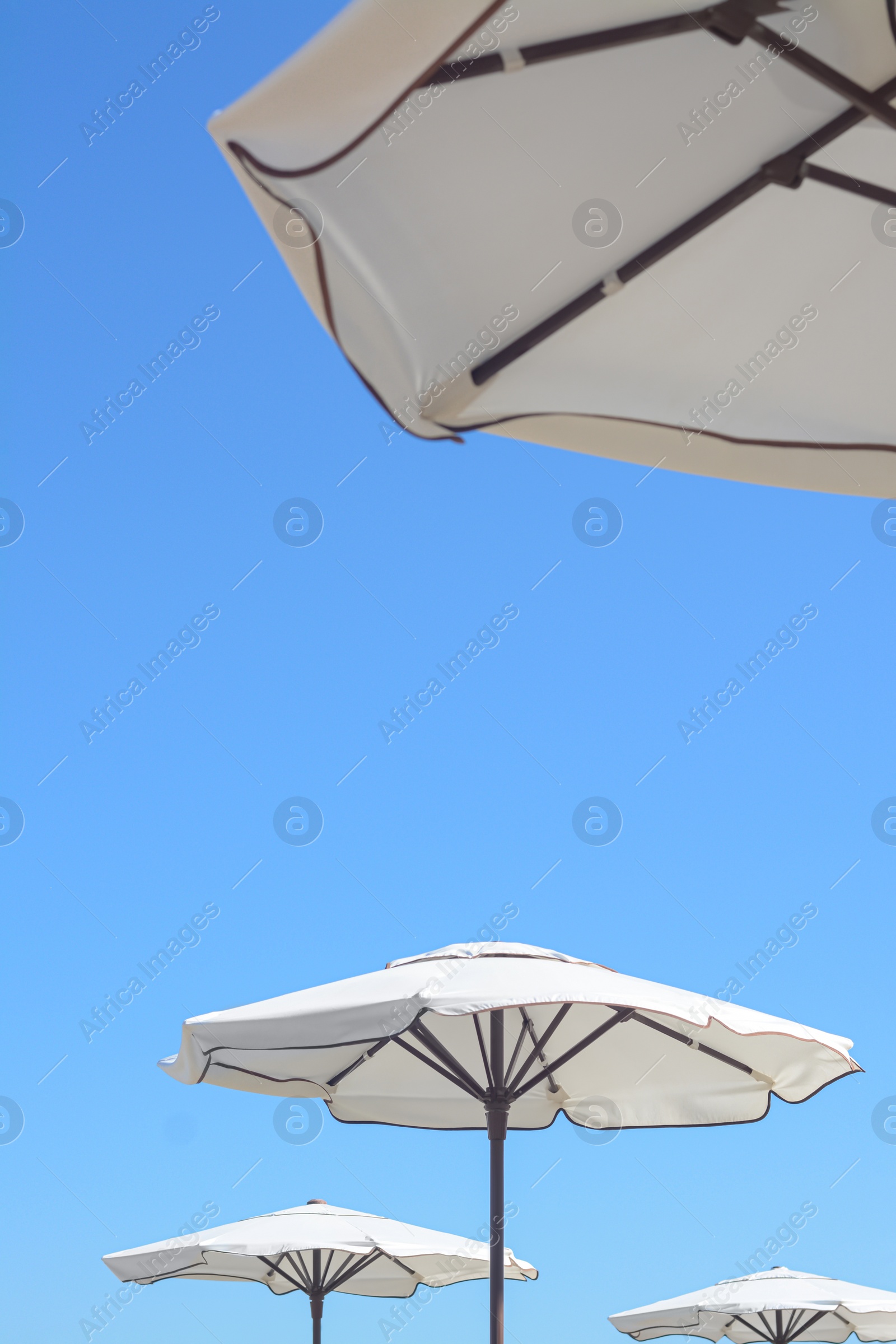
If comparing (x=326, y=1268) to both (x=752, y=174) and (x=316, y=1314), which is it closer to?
(x=316, y=1314)

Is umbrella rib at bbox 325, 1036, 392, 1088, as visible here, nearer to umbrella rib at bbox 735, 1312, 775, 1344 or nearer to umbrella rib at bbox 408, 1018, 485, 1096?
umbrella rib at bbox 408, 1018, 485, 1096

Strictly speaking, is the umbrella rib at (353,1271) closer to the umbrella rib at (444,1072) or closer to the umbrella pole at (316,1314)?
the umbrella pole at (316,1314)

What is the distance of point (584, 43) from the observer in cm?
194

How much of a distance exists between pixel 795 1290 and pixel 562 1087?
6.12m

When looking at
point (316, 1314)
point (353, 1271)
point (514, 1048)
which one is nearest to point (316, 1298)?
point (316, 1314)

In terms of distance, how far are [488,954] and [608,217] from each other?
12.1 feet

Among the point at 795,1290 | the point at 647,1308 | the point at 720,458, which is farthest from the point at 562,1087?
the point at 647,1308

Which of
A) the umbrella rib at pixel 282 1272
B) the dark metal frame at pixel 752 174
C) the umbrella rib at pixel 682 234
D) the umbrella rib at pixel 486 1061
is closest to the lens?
the dark metal frame at pixel 752 174

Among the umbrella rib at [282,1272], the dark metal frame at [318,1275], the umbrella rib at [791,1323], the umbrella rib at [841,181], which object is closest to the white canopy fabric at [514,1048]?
the umbrella rib at [841,181]

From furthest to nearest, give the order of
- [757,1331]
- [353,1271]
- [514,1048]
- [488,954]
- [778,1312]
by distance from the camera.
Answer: [757,1331], [778,1312], [353,1271], [514,1048], [488,954]

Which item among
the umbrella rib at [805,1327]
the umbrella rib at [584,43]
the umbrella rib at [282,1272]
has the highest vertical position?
the umbrella rib at [584,43]

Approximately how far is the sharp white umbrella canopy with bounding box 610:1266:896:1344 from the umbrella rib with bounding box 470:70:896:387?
10.4 m

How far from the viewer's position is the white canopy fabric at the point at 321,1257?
8734mm

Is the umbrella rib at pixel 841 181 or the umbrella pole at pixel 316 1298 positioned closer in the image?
the umbrella rib at pixel 841 181
